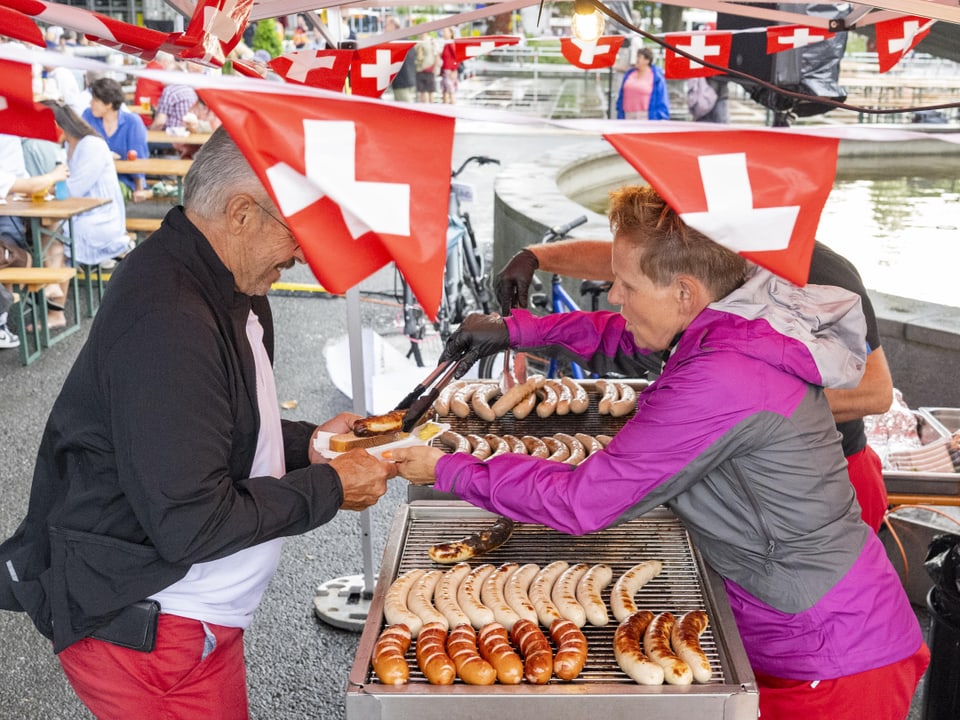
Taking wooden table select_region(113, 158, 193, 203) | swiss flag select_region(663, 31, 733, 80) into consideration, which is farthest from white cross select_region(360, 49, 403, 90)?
wooden table select_region(113, 158, 193, 203)

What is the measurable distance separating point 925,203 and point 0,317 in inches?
468

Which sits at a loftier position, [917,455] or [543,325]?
[543,325]

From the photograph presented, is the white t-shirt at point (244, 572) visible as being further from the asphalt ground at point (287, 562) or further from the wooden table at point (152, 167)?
the wooden table at point (152, 167)

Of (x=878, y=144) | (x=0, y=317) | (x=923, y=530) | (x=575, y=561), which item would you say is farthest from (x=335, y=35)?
(x=878, y=144)

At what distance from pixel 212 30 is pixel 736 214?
7.72 ft

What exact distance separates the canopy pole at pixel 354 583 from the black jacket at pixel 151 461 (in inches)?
78.9

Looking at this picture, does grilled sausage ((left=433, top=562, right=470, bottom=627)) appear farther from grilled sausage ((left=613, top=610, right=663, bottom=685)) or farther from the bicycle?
the bicycle

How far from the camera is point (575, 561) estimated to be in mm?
3119

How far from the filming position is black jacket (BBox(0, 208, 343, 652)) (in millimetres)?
2285

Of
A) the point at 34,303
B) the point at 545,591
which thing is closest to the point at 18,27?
the point at 545,591

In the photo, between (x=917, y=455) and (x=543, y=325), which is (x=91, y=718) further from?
(x=917, y=455)

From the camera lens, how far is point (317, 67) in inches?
194

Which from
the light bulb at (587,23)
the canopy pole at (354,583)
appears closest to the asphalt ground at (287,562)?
the canopy pole at (354,583)

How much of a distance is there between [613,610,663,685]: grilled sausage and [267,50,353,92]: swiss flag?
3.14 metres
